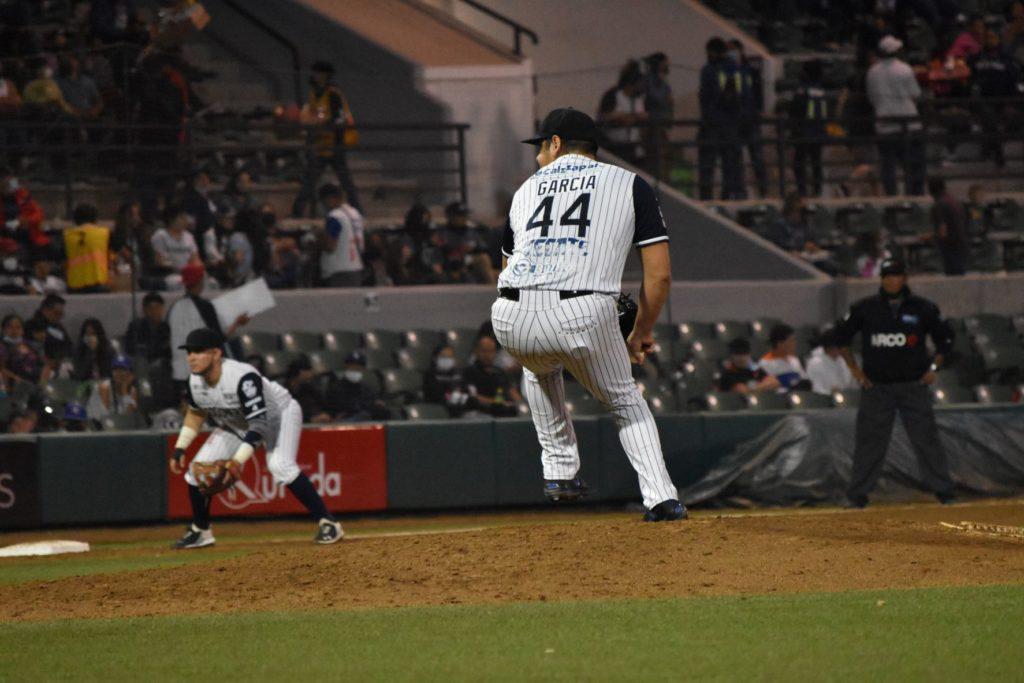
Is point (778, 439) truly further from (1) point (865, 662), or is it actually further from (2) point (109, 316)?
(1) point (865, 662)

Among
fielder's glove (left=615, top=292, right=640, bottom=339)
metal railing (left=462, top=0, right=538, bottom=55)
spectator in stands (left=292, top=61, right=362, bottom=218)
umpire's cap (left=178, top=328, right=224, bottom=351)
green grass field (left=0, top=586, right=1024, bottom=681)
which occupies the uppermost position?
metal railing (left=462, top=0, right=538, bottom=55)

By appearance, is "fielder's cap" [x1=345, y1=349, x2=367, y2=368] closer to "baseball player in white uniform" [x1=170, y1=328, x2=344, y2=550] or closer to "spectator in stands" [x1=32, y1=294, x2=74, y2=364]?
"spectator in stands" [x1=32, y1=294, x2=74, y2=364]

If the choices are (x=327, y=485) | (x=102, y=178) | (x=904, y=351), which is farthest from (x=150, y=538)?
(x=904, y=351)

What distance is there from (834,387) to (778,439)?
183cm

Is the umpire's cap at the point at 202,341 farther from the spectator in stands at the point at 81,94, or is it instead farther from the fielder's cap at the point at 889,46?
A: the fielder's cap at the point at 889,46

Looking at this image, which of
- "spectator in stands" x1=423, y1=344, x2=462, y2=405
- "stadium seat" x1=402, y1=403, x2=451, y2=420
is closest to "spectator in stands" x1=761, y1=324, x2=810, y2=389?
"spectator in stands" x1=423, y1=344, x2=462, y2=405

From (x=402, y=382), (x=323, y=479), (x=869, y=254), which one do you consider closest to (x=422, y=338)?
(x=402, y=382)

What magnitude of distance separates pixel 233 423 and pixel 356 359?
152 inches

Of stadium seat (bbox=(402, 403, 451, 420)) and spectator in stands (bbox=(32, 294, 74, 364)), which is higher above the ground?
spectator in stands (bbox=(32, 294, 74, 364))

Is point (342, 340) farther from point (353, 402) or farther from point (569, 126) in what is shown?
point (569, 126)

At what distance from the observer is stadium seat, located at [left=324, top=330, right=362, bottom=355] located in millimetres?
15945

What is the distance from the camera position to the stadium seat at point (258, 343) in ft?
50.8

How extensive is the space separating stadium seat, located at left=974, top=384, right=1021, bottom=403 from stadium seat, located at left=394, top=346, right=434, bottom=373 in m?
5.62

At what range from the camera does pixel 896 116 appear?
19.3m
